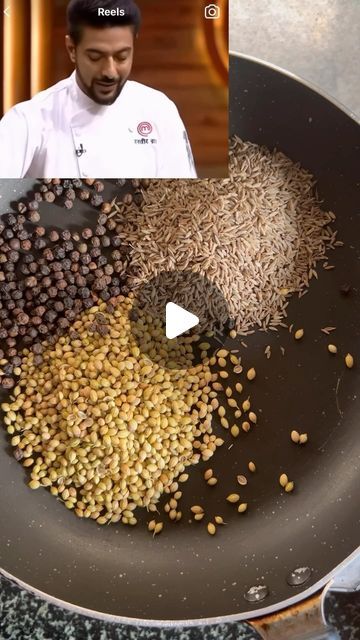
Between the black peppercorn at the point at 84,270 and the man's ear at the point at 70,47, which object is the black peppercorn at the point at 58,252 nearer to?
the black peppercorn at the point at 84,270

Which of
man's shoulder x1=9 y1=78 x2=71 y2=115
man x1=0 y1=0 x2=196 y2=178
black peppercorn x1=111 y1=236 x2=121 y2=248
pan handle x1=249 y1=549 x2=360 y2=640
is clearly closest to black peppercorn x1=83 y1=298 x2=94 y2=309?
black peppercorn x1=111 y1=236 x2=121 y2=248

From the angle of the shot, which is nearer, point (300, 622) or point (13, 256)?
point (300, 622)

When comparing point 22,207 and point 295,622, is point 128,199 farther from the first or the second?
point 295,622

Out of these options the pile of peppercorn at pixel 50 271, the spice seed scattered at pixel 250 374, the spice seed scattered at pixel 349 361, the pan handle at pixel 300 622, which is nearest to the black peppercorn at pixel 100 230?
the pile of peppercorn at pixel 50 271

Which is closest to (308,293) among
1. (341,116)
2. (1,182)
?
(341,116)

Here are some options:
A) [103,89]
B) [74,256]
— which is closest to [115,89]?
[103,89]

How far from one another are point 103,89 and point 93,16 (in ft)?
0.34

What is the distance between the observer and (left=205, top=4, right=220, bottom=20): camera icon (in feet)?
3.22

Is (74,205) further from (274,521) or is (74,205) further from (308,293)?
(274,521)

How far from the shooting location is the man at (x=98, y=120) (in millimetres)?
955

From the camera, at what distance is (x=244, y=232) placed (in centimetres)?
102

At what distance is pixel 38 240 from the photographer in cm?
107

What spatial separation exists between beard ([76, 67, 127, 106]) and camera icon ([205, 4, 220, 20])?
0.54 feet

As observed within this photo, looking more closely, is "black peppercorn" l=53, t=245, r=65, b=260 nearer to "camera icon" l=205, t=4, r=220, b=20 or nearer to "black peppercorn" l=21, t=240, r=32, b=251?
"black peppercorn" l=21, t=240, r=32, b=251
